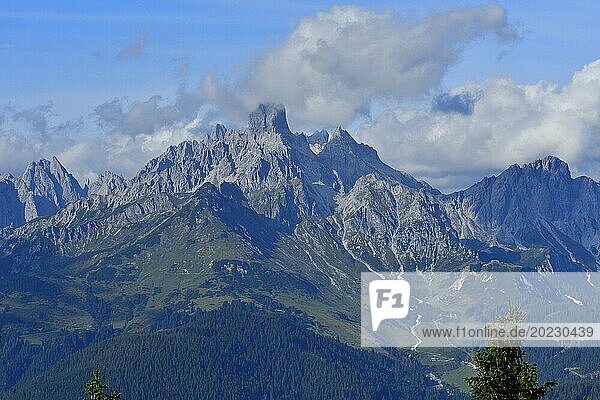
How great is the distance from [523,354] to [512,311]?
269 centimetres

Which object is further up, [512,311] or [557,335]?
[557,335]

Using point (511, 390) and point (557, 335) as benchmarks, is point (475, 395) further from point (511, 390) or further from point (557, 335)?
point (557, 335)

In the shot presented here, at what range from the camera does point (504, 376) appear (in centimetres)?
4784

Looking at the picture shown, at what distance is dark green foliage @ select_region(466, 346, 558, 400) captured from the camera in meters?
47.1

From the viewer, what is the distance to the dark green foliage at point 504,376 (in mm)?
47125

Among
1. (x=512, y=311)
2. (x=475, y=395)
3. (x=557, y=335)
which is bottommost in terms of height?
(x=475, y=395)

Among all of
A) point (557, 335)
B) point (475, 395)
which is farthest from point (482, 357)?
point (557, 335)

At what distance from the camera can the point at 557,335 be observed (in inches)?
4589

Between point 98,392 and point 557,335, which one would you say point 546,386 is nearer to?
point 98,392

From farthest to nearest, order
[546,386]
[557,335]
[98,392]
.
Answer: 1. [557,335]
2. [98,392]
3. [546,386]

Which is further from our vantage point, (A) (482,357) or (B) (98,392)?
(B) (98,392)


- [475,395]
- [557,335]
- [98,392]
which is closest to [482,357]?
[475,395]

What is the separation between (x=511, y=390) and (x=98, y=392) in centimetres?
2369

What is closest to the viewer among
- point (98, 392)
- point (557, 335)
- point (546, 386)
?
point (546, 386)
